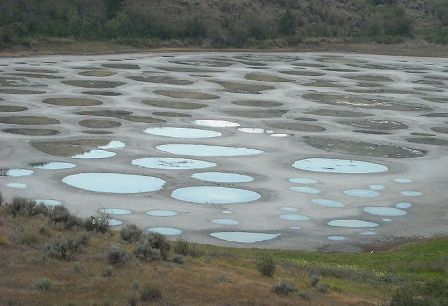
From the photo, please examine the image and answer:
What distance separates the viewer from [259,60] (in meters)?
82.4

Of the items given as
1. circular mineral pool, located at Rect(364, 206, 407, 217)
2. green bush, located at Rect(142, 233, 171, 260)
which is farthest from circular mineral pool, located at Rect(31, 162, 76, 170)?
green bush, located at Rect(142, 233, 171, 260)

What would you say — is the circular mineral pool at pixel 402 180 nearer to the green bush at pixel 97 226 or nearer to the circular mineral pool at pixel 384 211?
the circular mineral pool at pixel 384 211

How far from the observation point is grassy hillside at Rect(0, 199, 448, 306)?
50.3ft

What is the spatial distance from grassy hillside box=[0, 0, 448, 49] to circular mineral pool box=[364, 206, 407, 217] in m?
52.4

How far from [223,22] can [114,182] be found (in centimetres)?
6727

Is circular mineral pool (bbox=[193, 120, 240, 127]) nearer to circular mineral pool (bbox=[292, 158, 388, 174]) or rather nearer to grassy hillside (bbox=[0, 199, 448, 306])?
circular mineral pool (bbox=[292, 158, 388, 174])

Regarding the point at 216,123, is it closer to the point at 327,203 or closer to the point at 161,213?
the point at 327,203

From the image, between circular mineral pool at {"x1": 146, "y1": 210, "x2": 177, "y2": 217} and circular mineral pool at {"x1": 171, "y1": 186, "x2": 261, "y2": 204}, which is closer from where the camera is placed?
circular mineral pool at {"x1": 146, "y1": 210, "x2": 177, "y2": 217}

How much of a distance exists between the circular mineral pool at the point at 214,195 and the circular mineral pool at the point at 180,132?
10323 millimetres

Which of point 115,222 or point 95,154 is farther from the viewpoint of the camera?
point 95,154

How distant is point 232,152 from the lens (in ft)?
126

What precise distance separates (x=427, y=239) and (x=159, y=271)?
12.1m

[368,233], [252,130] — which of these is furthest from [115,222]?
[252,130]

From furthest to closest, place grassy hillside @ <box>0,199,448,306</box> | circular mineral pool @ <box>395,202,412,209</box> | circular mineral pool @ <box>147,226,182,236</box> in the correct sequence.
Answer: circular mineral pool @ <box>395,202,412,209</box>
circular mineral pool @ <box>147,226,182,236</box>
grassy hillside @ <box>0,199,448,306</box>
